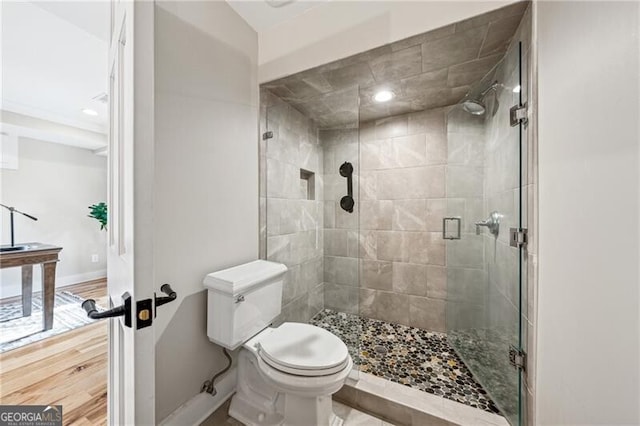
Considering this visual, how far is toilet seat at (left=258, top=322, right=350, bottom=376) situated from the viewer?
116 cm

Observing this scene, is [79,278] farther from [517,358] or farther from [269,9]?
[517,358]

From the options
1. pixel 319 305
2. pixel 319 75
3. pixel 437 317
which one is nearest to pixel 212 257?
pixel 319 305

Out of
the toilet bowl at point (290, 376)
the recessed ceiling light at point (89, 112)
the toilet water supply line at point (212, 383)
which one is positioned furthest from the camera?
the recessed ceiling light at point (89, 112)

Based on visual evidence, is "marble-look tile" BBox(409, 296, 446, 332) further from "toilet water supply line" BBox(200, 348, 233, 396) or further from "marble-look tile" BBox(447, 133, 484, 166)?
"toilet water supply line" BBox(200, 348, 233, 396)

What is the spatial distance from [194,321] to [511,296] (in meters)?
1.77

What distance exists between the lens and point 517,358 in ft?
4.07

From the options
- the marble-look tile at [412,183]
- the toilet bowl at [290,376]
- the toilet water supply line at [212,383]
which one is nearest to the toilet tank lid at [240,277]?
the toilet bowl at [290,376]

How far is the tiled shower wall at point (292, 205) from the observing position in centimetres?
193

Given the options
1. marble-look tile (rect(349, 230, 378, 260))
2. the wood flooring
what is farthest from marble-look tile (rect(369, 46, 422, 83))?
the wood flooring

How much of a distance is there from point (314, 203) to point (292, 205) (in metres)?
0.22

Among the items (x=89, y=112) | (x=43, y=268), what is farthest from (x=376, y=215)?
(x=89, y=112)

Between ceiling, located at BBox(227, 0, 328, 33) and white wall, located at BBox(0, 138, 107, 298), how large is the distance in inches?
156

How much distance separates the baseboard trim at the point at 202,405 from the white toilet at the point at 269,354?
11 cm

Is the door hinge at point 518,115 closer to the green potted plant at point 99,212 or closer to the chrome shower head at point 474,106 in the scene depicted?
the chrome shower head at point 474,106
